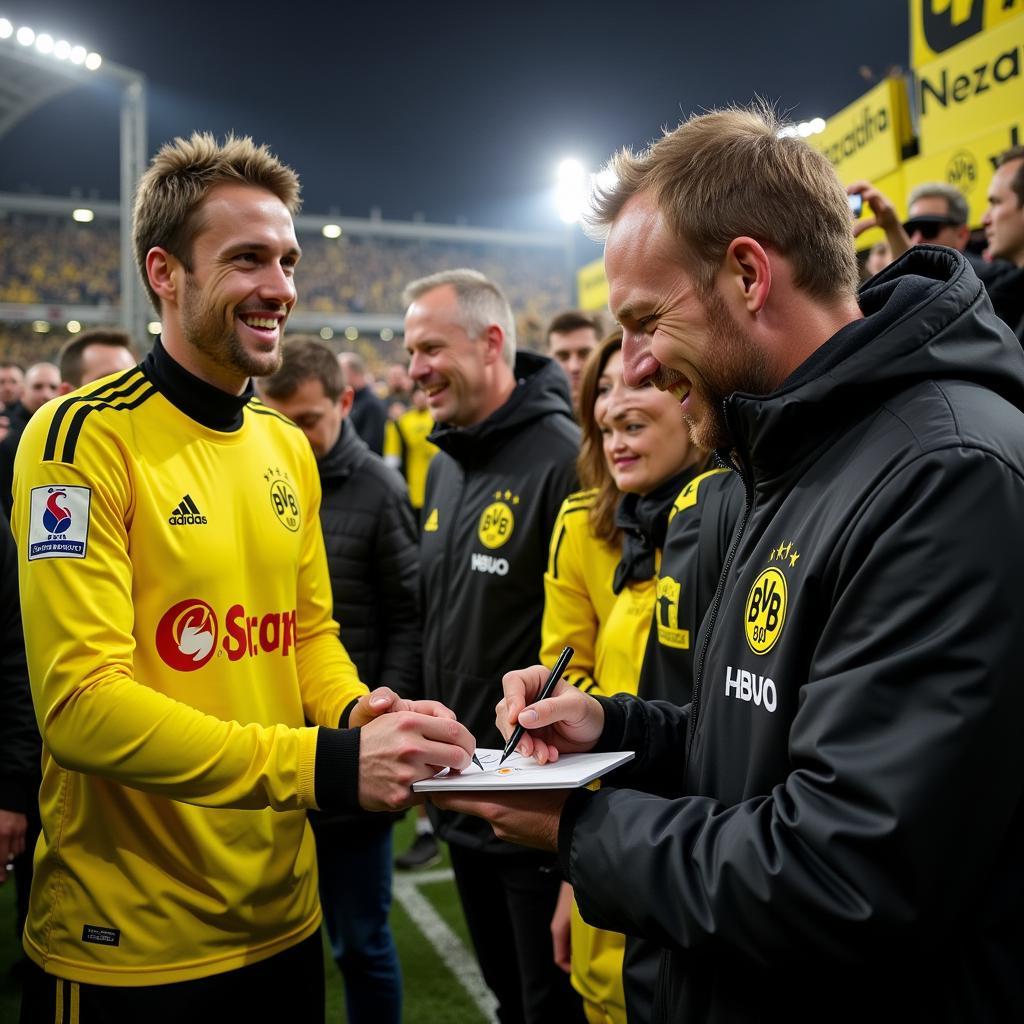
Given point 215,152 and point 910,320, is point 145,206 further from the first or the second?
point 910,320

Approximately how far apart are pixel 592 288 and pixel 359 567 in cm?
1022

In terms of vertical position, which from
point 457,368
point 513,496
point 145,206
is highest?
point 145,206

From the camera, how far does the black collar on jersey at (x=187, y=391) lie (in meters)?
2.14

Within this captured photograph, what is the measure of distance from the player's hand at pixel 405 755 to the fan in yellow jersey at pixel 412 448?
328 inches

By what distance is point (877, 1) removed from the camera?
72.9 ft

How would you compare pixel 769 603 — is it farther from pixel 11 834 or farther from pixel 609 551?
pixel 11 834

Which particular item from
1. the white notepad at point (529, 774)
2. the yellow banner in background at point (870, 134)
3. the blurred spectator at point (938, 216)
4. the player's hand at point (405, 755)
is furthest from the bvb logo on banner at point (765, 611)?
the yellow banner in background at point (870, 134)

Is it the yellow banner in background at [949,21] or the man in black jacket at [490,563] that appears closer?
the man in black jacket at [490,563]

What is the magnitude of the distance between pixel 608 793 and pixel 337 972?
3.15 metres

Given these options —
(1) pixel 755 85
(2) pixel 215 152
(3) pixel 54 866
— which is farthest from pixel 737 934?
(1) pixel 755 85

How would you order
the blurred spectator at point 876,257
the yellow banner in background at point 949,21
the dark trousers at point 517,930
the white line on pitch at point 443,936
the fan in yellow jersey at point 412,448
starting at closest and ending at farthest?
the dark trousers at point 517,930
the white line on pitch at point 443,936
the yellow banner in background at point 949,21
the blurred spectator at point 876,257
the fan in yellow jersey at point 412,448

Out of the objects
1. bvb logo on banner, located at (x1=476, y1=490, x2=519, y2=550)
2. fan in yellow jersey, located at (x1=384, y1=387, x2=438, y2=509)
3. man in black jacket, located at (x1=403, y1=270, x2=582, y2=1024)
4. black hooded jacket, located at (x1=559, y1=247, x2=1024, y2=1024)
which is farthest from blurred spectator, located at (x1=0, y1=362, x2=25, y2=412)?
black hooded jacket, located at (x1=559, y1=247, x2=1024, y2=1024)

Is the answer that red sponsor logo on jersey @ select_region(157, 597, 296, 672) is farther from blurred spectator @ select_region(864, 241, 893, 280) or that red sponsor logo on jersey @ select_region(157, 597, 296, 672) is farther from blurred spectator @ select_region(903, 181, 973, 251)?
blurred spectator @ select_region(864, 241, 893, 280)

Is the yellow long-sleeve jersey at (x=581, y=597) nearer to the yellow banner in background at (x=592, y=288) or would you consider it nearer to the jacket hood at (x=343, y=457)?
the jacket hood at (x=343, y=457)
